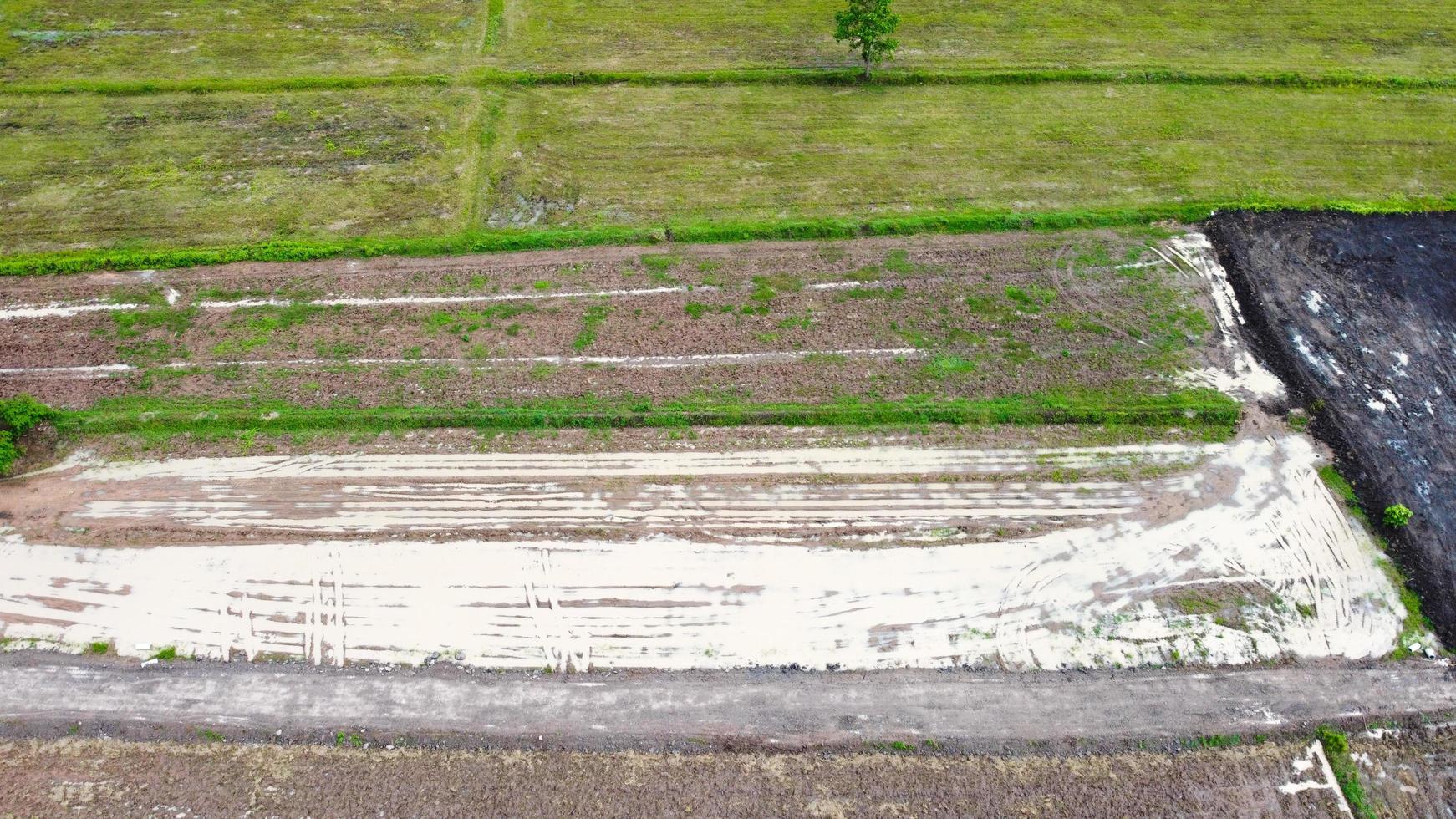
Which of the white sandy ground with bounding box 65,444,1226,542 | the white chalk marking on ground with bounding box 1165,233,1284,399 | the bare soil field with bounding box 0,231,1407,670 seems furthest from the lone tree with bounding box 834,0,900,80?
the white sandy ground with bounding box 65,444,1226,542

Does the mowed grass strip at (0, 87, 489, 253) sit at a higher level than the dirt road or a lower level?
higher

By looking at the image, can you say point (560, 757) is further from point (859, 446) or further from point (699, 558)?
point (859, 446)

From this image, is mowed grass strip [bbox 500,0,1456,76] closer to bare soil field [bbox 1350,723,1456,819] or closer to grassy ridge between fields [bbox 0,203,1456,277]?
grassy ridge between fields [bbox 0,203,1456,277]

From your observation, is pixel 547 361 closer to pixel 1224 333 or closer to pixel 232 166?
pixel 232 166

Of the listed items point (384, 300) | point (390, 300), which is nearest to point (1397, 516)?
point (390, 300)

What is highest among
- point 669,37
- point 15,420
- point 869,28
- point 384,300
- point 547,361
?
point 669,37

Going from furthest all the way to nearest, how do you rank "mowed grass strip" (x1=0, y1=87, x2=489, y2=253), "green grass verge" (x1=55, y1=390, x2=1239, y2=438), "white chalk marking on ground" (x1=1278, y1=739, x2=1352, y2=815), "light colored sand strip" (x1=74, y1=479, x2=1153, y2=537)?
"mowed grass strip" (x1=0, y1=87, x2=489, y2=253)
"green grass verge" (x1=55, y1=390, x2=1239, y2=438)
"light colored sand strip" (x1=74, y1=479, x2=1153, y2=537)
"white chalk marking on ground" (x1=1278, y1=739, x2=1352, y2=815)

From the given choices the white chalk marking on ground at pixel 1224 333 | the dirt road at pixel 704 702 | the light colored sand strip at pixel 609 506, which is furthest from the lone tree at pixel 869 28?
the dirt road at pixel 704 702
